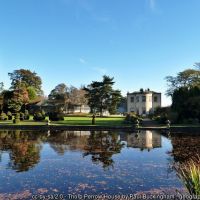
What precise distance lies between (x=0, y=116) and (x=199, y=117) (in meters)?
29.6

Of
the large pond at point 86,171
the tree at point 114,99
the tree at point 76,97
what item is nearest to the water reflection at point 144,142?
the large pond at point 86,171

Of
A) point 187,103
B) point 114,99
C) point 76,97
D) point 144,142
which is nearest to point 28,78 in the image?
point 76,97

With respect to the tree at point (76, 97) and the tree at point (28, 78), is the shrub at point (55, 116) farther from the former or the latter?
the tree at point (28, 78)

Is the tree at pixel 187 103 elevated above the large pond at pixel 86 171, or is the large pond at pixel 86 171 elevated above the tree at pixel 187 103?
the tree at pixel 187 103

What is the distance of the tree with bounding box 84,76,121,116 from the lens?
6462 centimetres

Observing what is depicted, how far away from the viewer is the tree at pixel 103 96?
6462 cm

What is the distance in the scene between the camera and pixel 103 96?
2569 inches

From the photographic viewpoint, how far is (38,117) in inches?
1821

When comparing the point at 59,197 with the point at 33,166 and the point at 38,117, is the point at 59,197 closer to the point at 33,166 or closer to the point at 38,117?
the point at 33,166

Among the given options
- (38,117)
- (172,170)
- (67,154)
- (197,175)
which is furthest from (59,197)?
(38,117)

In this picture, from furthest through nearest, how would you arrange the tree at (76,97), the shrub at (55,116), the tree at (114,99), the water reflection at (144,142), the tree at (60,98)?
the tree at (76,97)
the tree at (60,98)
the tree at (114,99)
the shrub at (55,116)
the water reflection at (144,142)

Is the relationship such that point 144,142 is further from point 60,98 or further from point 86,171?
point 60,98

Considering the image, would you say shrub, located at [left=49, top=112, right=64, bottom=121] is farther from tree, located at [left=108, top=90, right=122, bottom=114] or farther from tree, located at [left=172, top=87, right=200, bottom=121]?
tree, located at [left=108, top=90, right=122, bottom=114]

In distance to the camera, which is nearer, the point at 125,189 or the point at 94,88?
the point at 125,189
